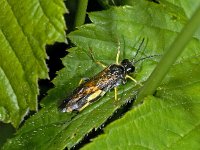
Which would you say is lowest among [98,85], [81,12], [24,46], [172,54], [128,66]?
[98,85]

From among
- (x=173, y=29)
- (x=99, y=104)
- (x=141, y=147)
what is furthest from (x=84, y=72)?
(x=141, y=147)

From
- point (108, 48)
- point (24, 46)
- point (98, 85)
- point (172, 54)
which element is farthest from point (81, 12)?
point (172, 54)

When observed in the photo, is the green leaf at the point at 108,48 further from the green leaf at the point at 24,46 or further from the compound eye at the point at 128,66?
the green leaf at the point at 24,46

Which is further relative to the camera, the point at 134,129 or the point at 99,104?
the point at 99,104

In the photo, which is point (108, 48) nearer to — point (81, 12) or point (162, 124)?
point (81, 12)

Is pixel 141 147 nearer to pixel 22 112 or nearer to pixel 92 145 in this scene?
pixel 92 145

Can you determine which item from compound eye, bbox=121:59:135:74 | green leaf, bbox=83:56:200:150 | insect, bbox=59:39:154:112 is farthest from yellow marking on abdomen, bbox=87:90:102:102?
green leaf, bbox=83:56:200:150

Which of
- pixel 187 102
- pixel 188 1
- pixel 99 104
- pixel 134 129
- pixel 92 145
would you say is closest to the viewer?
pixel 92 145
